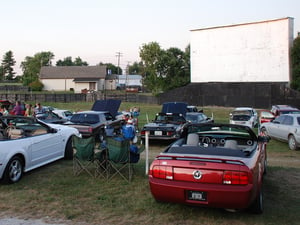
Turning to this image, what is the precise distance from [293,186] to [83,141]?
4.43 metres

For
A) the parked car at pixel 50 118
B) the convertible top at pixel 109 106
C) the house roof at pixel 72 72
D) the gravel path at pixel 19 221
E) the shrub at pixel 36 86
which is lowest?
the gravel path at pixel 19 221

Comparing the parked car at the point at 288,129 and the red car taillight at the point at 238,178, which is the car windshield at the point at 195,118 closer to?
the parked car at the point at 288,129

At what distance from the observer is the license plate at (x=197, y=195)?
461cm

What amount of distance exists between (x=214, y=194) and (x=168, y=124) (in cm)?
949

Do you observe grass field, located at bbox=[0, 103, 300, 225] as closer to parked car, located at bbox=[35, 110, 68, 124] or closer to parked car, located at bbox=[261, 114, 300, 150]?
parked car, located at bbox=[261, 114, 300, 150]

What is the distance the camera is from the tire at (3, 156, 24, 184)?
679 cm

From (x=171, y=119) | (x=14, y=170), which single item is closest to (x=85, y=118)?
(x=171, y=119)

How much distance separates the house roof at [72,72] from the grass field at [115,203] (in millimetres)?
72229

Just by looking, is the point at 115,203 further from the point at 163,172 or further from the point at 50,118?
the point at 50,118

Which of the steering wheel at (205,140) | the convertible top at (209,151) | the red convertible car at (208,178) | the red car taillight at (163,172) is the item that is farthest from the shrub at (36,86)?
the red convertible car at (208,178)

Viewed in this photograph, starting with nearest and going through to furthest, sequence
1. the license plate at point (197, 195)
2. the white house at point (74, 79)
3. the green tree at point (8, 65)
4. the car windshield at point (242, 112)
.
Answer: the license plate at point (197, 195)
the car windshield at point (242, 112)
the white house at point (74, 79)
the green tree at point (8, 65)

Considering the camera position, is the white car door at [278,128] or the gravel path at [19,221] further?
the white car door at [278,128]

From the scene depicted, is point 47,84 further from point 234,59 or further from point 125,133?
point 125,133

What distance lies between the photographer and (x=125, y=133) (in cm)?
1000
